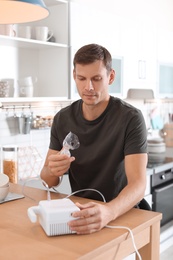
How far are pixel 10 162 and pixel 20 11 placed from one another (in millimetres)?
1281

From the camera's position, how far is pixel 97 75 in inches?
67.2

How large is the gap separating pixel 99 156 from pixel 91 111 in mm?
226

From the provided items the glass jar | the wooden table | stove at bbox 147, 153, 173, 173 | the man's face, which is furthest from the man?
stove at bbox 147, 153, 173, 173

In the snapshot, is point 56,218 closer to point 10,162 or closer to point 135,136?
point 135,136

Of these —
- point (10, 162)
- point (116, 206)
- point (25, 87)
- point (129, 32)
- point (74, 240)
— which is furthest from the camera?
point (129, 32)

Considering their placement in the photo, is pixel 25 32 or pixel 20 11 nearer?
pixel 20 11

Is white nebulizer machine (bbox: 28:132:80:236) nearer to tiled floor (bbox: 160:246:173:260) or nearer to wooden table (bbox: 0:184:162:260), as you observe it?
wooden table (bbox: 0:184:162:260)

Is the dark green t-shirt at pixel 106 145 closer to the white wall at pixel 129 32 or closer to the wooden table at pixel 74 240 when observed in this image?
the wooden table at pixel 74 240

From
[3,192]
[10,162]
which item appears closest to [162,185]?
[10,162]

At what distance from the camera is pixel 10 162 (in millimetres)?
2607

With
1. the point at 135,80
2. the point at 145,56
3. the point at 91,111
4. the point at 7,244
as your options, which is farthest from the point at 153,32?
the point at 7,244

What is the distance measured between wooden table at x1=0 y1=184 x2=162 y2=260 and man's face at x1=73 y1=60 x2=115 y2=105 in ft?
1.78

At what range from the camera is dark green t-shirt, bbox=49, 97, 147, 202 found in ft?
5.70

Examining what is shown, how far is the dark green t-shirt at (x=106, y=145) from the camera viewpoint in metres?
1.74
